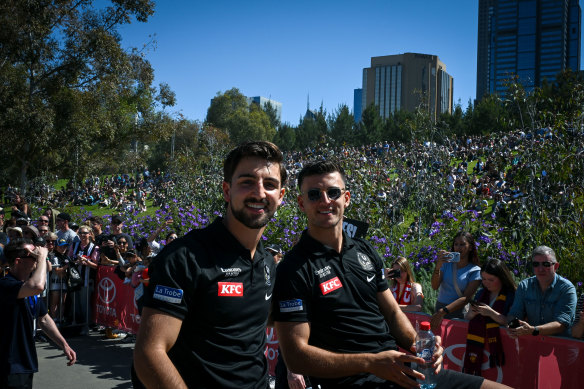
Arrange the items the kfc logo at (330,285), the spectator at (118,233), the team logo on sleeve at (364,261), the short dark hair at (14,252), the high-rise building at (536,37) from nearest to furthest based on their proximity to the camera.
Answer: the kfc logo at (330,285) < the team logo on sleeve at (364,261) < the short dark hair at (14,252) < the spectator at (118,233) < the high-rise building at (536,37)

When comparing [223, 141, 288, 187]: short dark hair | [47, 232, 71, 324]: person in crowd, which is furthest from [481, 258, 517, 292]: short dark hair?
[47, 232, 71, 324]: person in crowd

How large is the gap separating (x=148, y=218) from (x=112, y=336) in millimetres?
7658

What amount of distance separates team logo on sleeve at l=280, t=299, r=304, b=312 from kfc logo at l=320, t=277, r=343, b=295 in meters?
0.17

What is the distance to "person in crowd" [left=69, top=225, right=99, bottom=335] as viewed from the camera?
9359mm

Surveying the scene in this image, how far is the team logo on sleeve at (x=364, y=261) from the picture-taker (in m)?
3.05

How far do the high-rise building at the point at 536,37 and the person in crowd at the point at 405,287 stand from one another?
484 feet

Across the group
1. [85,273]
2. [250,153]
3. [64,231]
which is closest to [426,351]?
[250,153]

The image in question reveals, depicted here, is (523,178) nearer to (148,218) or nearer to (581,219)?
(581,219)

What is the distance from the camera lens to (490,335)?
4781 mm

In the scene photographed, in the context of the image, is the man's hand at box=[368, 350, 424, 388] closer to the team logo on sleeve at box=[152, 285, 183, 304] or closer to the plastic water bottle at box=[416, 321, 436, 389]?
the plastic water bottle at box=[416, 321, 436, 389]

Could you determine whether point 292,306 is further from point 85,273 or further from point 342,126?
point 342,126

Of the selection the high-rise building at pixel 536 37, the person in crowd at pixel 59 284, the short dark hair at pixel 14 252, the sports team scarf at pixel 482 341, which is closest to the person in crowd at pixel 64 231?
the person in crowd at pixel 59 284

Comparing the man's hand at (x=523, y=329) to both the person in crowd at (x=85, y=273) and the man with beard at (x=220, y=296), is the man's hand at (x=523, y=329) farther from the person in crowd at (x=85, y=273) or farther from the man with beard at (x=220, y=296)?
the person in crowd at (x=85, y=273)

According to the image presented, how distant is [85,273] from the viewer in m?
9.52
